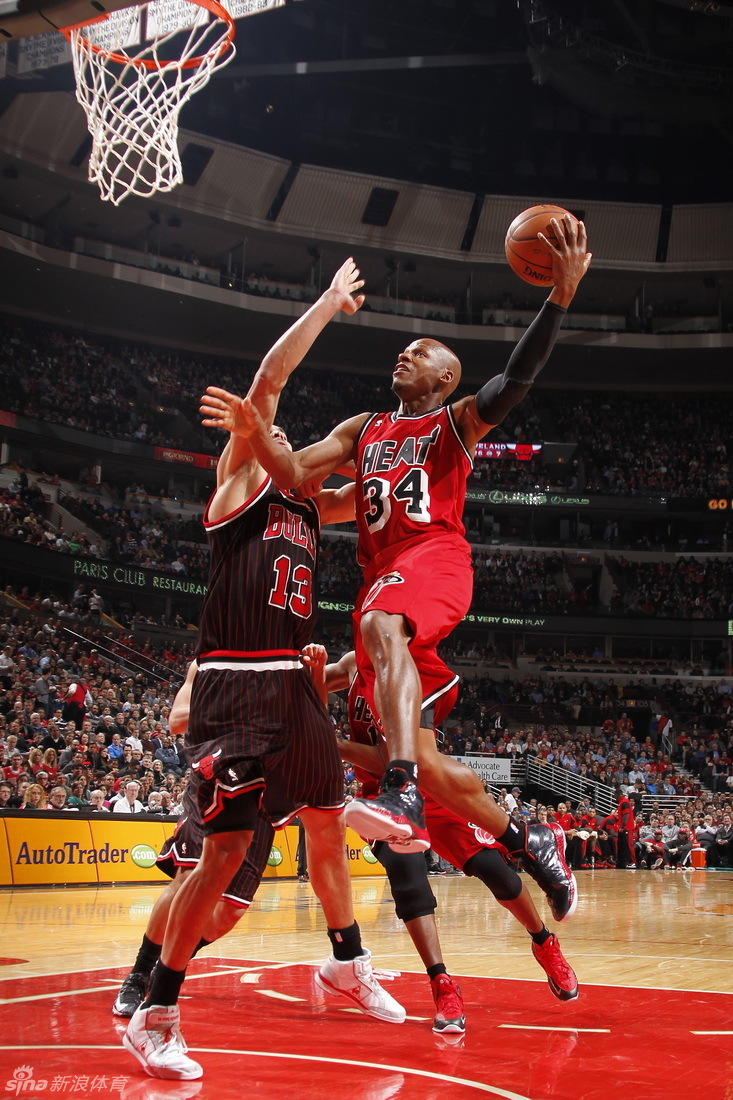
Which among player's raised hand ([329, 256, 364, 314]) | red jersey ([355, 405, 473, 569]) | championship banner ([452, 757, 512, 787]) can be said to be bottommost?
championship banner ([452, 757, 512, 787])

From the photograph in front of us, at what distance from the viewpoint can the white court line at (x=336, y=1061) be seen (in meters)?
3.16

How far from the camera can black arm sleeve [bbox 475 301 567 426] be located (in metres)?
4.40

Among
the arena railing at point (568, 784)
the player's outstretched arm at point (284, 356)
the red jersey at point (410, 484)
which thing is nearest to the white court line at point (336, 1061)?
the red jersey at point (410, 484)

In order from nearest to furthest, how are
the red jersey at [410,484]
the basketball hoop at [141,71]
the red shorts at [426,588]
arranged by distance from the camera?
the red shorts at [426,588] < the red jersey at [410,484] < the basketball hoop at [141,71]

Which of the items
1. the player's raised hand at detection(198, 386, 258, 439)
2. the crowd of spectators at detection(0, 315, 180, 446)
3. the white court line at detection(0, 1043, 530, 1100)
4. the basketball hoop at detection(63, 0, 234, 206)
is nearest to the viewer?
the white court line at detection(0, 1043, 530, 1100)

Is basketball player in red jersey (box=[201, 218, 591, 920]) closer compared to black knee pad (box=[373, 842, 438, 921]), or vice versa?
basketball player in red jersey (box=[201, 218, 591, 920])

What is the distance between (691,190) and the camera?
38.9 meters

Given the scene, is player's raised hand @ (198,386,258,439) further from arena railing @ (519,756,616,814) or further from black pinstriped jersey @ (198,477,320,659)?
arena railing @ (519,756,616,814)

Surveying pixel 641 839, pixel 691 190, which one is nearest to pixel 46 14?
pixel 641 839

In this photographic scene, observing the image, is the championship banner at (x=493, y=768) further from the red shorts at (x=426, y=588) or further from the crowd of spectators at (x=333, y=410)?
the red shorts at (x=426, y=588)

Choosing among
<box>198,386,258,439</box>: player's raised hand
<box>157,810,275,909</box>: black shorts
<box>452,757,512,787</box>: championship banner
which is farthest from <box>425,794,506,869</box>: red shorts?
<box>452,757,512,787</box>: championship banner

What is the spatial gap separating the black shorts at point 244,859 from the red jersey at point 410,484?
1410 mm

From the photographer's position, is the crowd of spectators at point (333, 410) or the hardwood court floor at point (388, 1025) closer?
the hardwood court floor at point (388, 1025)

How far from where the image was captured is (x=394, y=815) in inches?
141
